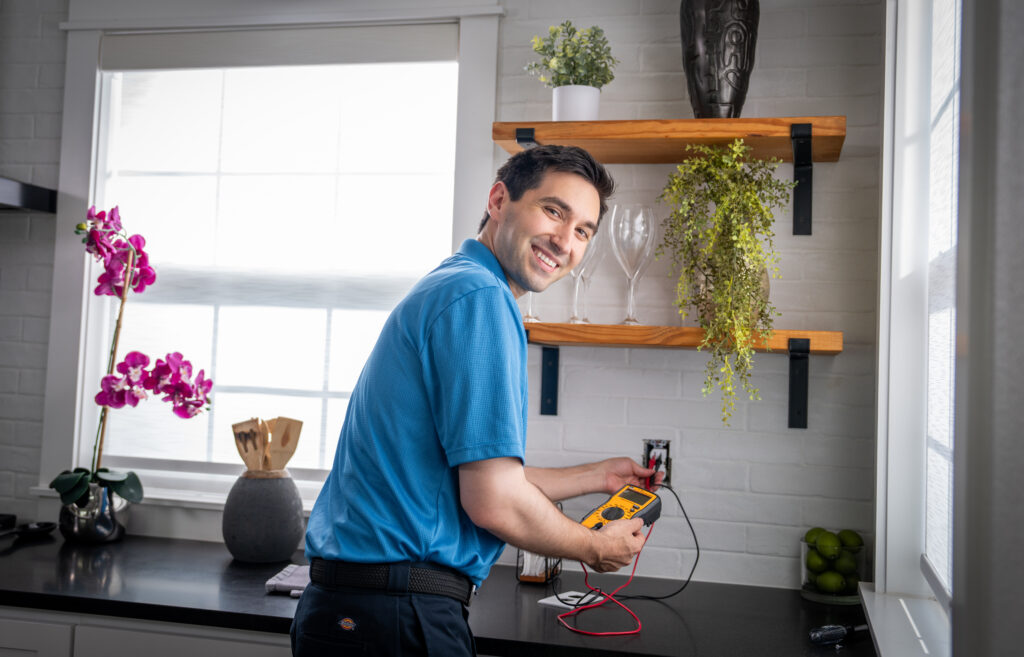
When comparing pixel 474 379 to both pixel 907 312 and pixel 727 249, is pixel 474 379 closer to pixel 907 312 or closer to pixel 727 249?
pixel 727 249

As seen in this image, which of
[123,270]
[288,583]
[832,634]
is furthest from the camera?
[123,270]

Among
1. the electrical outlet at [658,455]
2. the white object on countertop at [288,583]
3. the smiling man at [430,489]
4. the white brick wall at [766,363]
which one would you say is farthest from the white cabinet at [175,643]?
the electrical outlet at [658,455]

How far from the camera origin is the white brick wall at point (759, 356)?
212cm

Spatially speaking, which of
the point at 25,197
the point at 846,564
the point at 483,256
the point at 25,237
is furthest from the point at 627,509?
the point at 25,237

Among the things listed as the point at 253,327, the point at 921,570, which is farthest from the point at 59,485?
the point at 921,570

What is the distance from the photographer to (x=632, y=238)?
206 cm

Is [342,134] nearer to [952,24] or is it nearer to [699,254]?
[699,254]

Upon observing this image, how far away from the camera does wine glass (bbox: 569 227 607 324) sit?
212 centimetres

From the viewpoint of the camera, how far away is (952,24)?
56.9 inches

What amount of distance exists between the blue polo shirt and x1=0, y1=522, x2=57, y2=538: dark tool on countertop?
1455 millimetres

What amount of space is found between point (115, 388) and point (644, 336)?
4.81ft

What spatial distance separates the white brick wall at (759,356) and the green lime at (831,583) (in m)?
0.15

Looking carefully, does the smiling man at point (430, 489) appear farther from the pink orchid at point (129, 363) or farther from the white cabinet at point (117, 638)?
the pink orchid at point (129, 363)

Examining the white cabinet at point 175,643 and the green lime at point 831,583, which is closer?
the white cabinet at point 175,643
